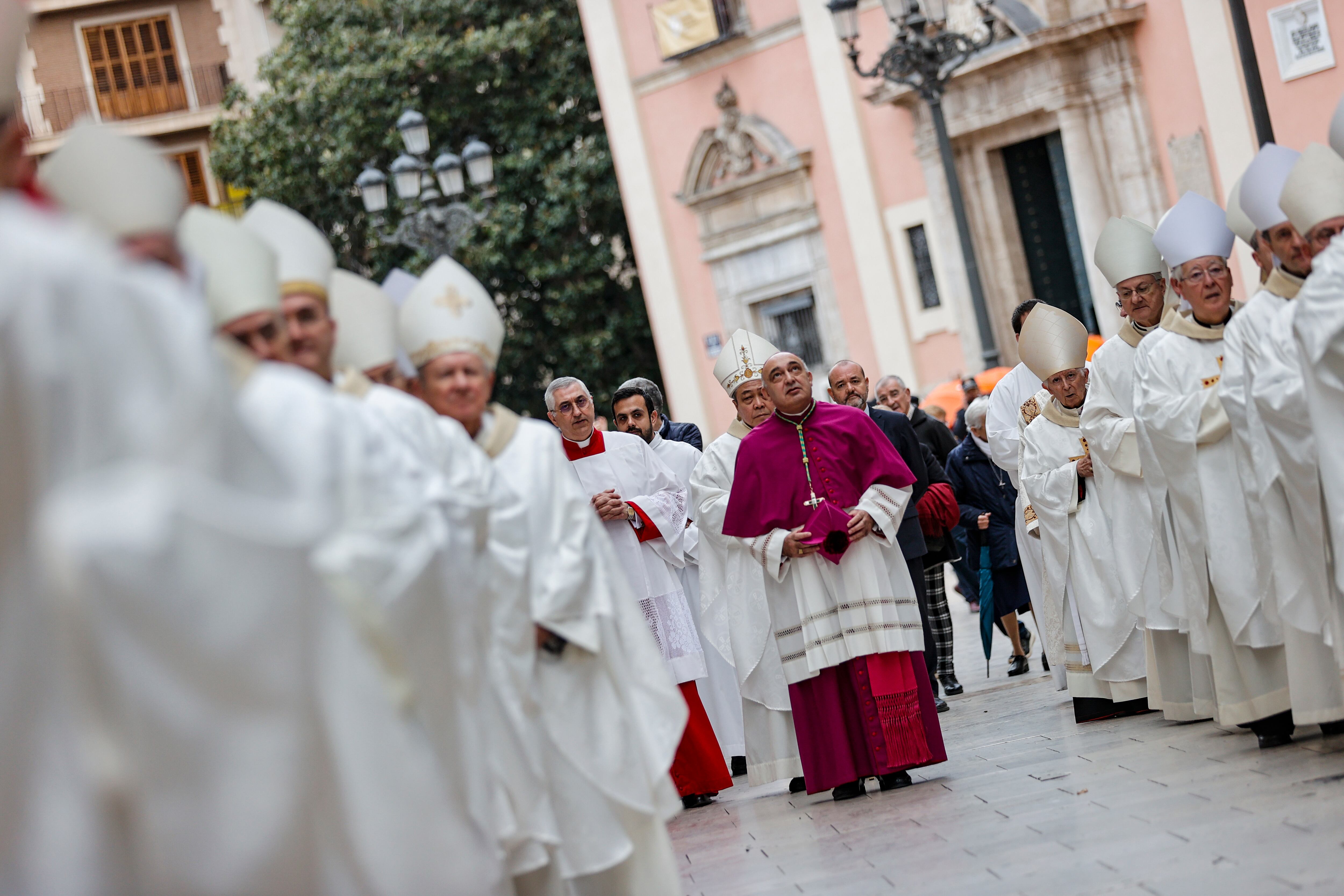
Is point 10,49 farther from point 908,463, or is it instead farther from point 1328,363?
point 908,463

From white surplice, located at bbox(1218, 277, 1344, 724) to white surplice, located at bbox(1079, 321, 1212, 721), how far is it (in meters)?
0.93

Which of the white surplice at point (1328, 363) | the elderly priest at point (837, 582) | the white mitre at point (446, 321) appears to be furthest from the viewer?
the elderly priest at point (837, 582)

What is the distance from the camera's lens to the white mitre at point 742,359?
8203mm

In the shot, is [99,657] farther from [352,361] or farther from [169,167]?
[352,361]

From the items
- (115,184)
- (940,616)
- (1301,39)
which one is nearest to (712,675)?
(940,616)

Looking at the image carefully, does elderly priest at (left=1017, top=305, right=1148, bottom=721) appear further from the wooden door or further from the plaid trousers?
the wooden door

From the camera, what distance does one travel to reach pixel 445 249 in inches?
633

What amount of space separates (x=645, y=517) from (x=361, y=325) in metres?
3.60

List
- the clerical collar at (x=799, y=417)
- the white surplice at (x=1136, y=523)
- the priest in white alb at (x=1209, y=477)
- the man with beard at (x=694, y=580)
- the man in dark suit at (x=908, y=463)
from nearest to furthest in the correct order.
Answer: the priest in white alb at (x=1209, y=477), the white surplice at (x=1136, y=523), the clerical collar at (x=799, y=417), the man in dark suit at (x=908, y=463), the man with beard at (x=694, y=580)

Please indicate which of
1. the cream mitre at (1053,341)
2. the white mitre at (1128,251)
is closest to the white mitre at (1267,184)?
the white mitre at (1128,251)

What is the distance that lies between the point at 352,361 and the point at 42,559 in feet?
8.85

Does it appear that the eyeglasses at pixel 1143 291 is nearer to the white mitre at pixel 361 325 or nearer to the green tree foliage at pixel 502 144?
the white mitre at pixel 361 325

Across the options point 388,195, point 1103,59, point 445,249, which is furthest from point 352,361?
point 388,195

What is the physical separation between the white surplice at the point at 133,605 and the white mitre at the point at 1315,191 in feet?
15.0
